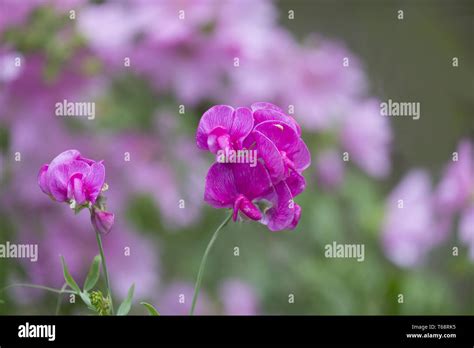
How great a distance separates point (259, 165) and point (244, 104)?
0.43 m

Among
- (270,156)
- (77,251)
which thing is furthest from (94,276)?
(77,251)

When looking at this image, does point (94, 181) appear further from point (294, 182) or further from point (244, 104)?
point (244, 104)

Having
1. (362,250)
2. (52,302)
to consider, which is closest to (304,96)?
(362,250)

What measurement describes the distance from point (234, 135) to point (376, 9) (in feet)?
2.25

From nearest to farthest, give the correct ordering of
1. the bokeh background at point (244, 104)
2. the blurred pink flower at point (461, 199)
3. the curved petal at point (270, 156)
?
the curved petal at point (270, 156) → the bokeh background at point (244, 104) → the blurred pink flower at point (461, 199)

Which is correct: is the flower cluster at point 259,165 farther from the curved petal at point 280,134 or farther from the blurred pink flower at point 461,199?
the blurred pink flower at point 461,199

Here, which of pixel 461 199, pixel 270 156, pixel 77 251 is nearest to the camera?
pixel 270 156

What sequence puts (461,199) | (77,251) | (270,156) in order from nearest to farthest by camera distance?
(270,156)
(77,251)
(461,199)

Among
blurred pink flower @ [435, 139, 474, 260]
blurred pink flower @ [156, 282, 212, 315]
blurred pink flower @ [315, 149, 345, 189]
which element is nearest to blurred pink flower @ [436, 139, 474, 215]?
blurred pink flower @ [435, 139, 474, 260]

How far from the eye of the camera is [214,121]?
18.8 inches

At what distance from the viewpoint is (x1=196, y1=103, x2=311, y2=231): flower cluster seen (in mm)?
453

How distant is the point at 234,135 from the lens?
465 millimetres

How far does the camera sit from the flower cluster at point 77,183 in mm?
465

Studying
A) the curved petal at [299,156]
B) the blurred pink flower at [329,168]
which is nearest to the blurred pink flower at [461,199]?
the blurred pink flower at [329,168]
